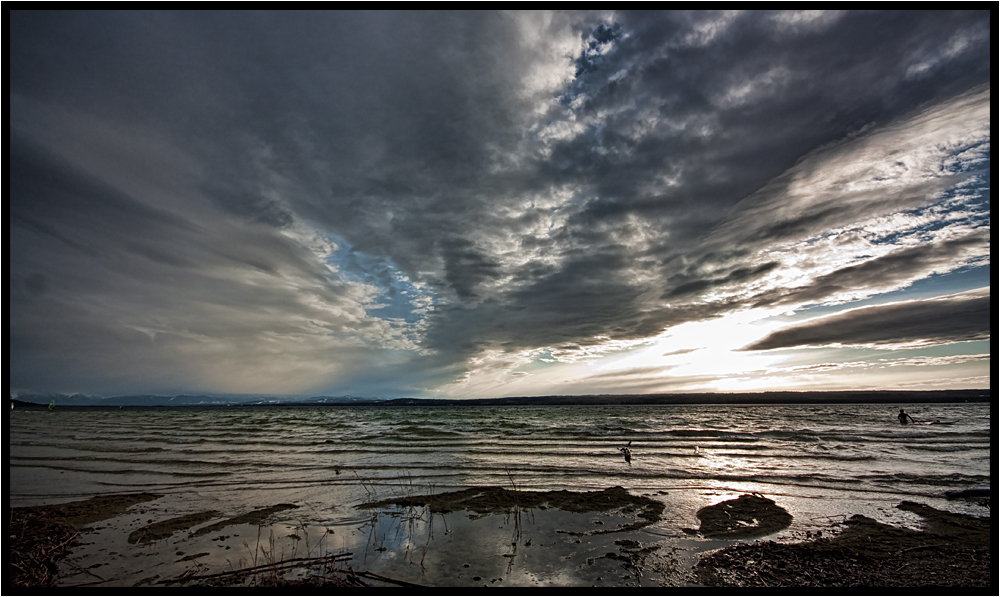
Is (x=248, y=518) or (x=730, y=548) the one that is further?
(x=248, y=518)

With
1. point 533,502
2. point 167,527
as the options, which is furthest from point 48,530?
point 533,502

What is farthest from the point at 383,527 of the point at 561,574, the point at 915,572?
the point at 915,572

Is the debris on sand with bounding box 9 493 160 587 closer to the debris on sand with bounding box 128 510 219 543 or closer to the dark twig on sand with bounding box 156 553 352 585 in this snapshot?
the debris on sand with bounding box 128 510 219 543

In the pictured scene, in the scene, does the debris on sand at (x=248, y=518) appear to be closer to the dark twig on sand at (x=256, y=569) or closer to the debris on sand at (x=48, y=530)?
the debris on sand at (x=48, y=530)

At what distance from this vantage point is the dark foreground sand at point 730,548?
754 cm

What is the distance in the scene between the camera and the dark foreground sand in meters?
7.54

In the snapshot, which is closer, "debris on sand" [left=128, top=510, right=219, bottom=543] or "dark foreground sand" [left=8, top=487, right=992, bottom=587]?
"dark foreground sand" [left=8, top=487, right=992, bottom=587]

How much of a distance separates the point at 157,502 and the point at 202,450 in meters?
15.9

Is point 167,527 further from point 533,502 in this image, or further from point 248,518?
point 533,502

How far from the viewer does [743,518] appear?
11.5 m

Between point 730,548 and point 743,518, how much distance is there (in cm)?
308

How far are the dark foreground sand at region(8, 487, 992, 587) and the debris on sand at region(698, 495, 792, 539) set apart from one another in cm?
3

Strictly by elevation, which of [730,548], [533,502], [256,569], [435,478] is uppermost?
[256,569]

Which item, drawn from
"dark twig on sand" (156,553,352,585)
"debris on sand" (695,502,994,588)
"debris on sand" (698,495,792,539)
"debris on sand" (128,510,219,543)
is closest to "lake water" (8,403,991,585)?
"debris on sand" (698,495,792,539)
